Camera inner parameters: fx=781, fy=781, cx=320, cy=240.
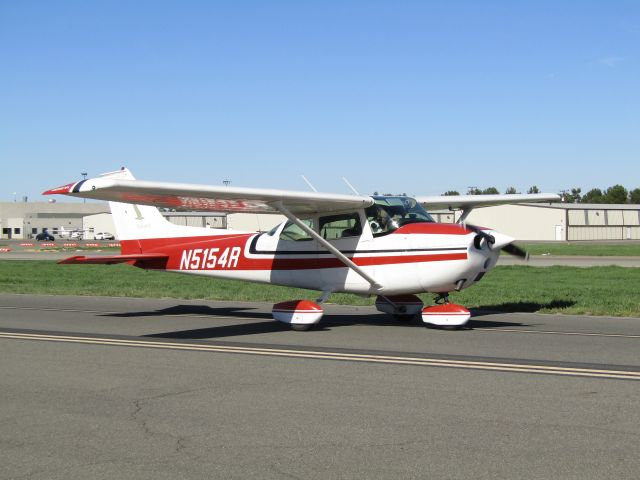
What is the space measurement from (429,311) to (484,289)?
8.79m

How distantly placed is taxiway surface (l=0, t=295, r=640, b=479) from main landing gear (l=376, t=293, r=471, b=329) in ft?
0.95

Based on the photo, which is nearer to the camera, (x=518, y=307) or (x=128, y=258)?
(x=128, y=258)

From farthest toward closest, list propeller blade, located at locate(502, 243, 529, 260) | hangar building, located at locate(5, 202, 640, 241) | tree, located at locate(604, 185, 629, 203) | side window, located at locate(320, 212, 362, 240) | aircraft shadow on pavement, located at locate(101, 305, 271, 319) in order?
1. tree, located at locate(604, 185, 629, 203)
2. hangar building, located at locate(5, 202, 640, 241)
3. aircraft shadow on pavement, located at locate(101, 305, 271, 319)
4. propeller blade, located at locate(502, 243, 529, 260)
5. side window, located at locate(320, 212, 362, 240)

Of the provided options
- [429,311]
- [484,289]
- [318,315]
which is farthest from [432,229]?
[484,289]

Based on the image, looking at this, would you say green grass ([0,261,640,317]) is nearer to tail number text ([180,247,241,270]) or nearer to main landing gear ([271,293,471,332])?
tail number text ([180,247,241,270])

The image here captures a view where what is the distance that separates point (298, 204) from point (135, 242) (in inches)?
188

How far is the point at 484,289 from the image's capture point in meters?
20.7

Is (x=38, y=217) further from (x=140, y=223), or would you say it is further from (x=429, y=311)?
(x=429, y=311)

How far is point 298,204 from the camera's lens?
12875mm

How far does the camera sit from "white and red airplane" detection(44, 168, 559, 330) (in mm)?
11906

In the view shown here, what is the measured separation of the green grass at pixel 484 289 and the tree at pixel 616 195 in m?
131

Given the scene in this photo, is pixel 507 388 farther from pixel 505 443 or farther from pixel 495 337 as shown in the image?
pixel 495 337

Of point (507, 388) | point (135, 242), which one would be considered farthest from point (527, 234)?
point (507, 388)

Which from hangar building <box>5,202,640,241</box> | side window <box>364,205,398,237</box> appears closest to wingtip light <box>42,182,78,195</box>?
side window <box>364,205,398,237</box>
